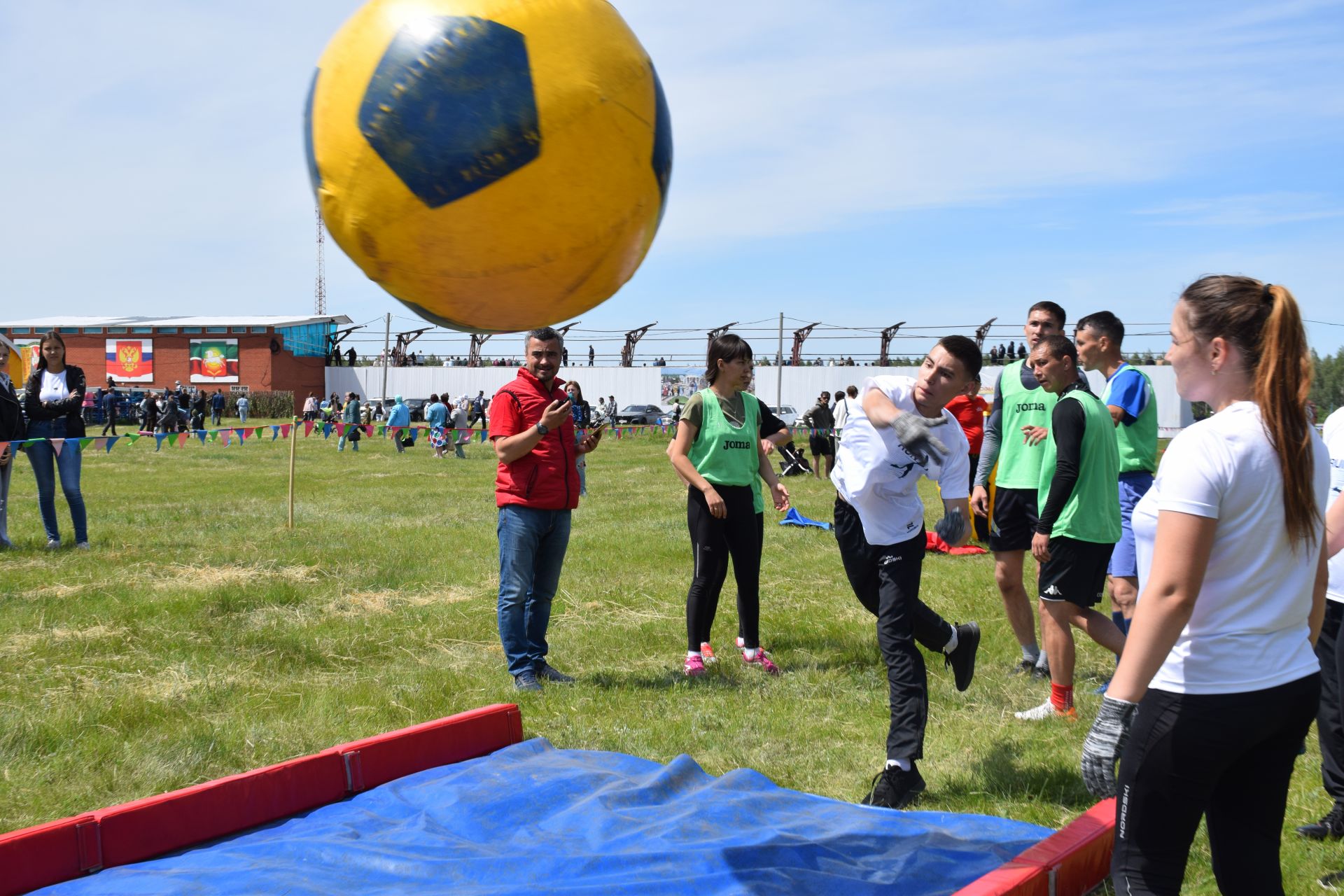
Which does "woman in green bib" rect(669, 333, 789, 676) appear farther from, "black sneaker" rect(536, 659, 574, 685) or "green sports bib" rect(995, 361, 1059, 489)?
"green sports bib" rect(995, 361, 1059, 489)

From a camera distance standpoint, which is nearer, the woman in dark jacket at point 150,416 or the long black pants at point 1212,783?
the long black pants at point 1212,783

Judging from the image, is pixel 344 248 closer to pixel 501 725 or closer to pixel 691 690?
pixel 501 725

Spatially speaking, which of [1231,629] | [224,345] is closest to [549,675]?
[1231,629]

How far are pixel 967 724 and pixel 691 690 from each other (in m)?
1.52

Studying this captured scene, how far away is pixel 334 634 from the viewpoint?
271 inches

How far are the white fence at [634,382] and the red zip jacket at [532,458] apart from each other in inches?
1281

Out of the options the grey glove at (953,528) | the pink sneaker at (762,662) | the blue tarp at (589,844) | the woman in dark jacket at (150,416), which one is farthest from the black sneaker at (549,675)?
the woman in dark jacket at (150,416)

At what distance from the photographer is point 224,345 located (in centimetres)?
4903

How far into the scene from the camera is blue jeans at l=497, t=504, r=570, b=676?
226 inches

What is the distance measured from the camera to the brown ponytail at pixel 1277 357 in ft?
7.74

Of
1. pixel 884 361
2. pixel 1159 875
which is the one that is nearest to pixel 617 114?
pixel 1159 875

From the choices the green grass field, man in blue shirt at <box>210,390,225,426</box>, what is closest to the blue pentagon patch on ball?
the green grass field

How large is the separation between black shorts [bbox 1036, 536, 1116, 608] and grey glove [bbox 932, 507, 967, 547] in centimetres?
67

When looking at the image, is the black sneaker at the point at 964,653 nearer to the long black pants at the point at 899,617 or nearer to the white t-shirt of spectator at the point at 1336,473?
the long black pants at the point at 899,617
